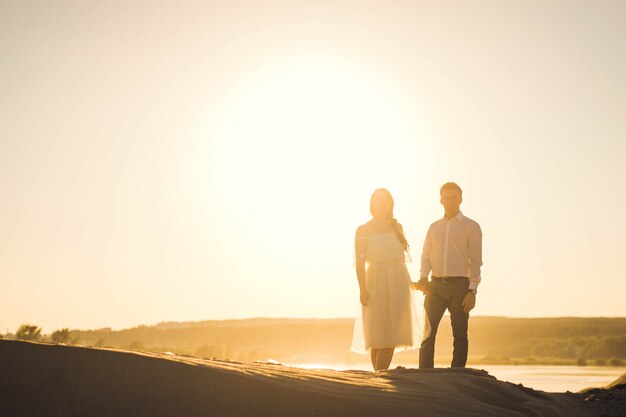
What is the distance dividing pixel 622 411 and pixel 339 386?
14.2 feet

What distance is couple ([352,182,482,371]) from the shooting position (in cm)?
814

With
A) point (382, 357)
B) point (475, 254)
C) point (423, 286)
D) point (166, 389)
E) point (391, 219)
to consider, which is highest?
point (391, 219)

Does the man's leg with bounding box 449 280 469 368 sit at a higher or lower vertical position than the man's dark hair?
lower

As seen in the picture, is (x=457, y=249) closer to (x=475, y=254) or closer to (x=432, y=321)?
(x=475, y=254)

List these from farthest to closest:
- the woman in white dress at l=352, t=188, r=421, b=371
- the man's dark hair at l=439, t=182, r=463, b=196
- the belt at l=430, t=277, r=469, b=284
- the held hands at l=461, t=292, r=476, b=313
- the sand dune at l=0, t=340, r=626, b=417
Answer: the woman in white dress at l=352, t=188, r=421, b=371 → the man's dark hair at l=439, t=182, r=463, b=196 → the belt at l=430, t=277, r=469, b=284 → the held hands at l=461, t=292, r=476, b=313 → the sand dune at l=0, t=340, r=626, b=417

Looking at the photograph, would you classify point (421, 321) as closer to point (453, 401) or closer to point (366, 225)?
point (366, 225)

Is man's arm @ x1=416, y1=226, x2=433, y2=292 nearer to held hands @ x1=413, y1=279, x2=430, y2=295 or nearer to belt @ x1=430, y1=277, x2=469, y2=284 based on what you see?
held hands @ x1=413, y1=279, x2=430, y2=295

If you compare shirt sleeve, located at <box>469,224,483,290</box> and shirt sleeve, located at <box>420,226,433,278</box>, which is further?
shirt sleeve, located at <box>420,226,433,278</box>

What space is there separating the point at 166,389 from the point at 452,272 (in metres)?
5.38

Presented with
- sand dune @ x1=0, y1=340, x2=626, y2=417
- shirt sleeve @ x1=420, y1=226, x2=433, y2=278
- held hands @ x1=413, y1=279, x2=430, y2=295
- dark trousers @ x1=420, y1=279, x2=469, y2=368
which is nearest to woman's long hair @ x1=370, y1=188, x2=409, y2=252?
shirt sleeve @ x1=420, y1=226, x2=433, y2=278

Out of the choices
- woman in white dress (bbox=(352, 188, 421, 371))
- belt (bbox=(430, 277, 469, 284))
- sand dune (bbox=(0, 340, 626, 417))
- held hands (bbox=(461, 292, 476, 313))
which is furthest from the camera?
woman in white dress (bbox=(352, 188, 421, 371))

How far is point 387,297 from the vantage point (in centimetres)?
876

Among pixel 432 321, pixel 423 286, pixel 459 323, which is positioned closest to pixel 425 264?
pixel 423 286

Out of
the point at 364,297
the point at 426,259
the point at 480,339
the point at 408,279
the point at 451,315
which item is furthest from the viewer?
the point at 480,339
